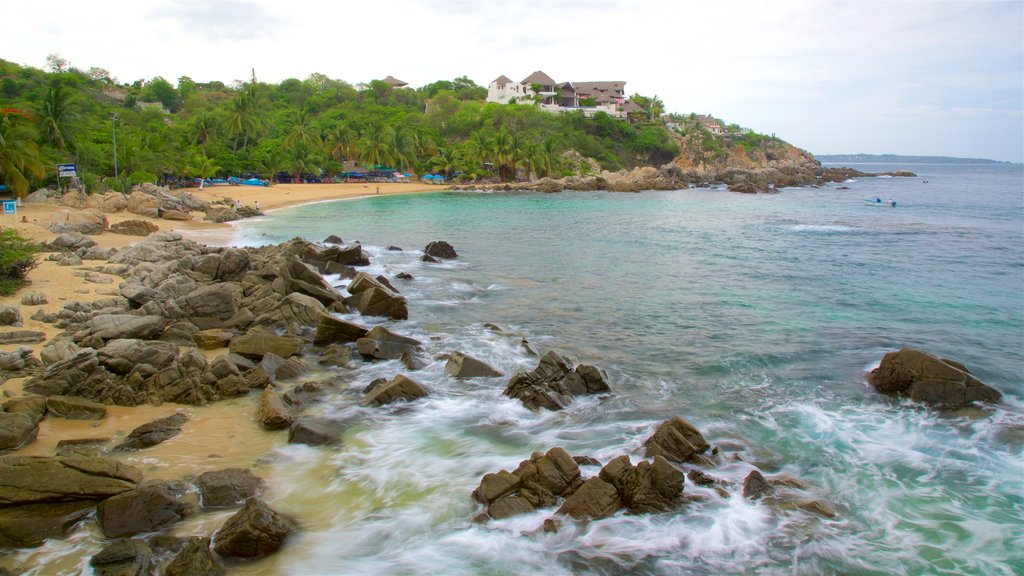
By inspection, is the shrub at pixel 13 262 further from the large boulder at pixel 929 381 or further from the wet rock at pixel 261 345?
the large boulder at pixel 929 381

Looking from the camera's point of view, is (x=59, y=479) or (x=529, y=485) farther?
(x=529, y=485)

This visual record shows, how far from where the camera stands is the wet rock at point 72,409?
31.8 ft

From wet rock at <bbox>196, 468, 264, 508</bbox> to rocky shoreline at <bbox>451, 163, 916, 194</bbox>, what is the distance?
6816 centimetres

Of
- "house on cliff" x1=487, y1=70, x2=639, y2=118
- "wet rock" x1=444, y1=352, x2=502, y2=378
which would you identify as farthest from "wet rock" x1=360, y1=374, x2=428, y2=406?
"house on cliff" x1=487, y1=70, x2=639, y2=118

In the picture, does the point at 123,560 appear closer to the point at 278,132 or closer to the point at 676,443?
the point at 676,443

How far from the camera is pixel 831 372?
13172mm

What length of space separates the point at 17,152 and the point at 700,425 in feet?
117

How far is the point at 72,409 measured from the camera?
973cm

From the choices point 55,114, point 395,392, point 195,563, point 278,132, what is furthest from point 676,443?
point 278,132

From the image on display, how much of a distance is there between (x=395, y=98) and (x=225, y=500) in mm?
117034

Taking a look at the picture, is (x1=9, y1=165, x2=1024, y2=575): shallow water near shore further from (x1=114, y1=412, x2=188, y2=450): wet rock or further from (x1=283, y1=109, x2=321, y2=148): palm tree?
(x1=283, y1=109, x2=321, y2=148): palm tree

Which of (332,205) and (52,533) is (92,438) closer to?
(52,533)

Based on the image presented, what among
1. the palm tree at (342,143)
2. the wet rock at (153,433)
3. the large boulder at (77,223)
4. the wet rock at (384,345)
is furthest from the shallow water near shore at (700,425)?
the palm tree at (342,143)

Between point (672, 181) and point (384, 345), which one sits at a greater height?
point (672, 181)
